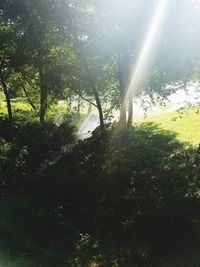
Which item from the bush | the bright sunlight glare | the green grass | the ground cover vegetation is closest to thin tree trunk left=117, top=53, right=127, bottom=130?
the ground cover vegetation

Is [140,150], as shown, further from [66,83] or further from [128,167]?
[66,83]

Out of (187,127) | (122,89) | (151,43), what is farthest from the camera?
(187,127)

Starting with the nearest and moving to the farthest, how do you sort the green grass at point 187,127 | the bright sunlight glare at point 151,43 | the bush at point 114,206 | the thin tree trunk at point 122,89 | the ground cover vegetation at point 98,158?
1. the bush at point 114,206
2. the ground cover vegetation at point 98,158
3. the bright sunlight glare at point 151,43
4. the thin tree trunk at point 122,89
5. the green grass at point 187,127

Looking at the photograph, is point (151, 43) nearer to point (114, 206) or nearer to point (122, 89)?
point (122, 89)

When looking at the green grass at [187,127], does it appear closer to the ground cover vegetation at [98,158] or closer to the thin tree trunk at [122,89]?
the ground cover vegetation at [98,158]

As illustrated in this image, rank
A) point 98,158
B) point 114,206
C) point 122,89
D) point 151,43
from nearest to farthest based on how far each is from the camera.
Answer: point 114,206, point 151,43, point 98,158, point 122,89

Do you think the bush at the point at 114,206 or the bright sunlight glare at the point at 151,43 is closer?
the bush at the point at 114,206

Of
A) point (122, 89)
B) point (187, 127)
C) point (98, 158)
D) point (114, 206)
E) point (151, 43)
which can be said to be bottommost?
point (114, 206)

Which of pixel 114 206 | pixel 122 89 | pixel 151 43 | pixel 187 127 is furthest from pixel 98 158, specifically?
pixel 187 127

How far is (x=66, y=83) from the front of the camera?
97.9ft

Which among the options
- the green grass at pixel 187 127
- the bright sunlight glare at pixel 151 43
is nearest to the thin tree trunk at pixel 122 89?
the bright sunlight glare at pixel 151 43

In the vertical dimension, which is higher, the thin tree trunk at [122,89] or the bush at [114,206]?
the thin tree trunk at [122,89]

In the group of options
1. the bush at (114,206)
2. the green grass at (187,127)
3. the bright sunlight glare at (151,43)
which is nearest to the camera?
the bush at (114,206)

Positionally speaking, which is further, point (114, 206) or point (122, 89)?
point (122, 89)
